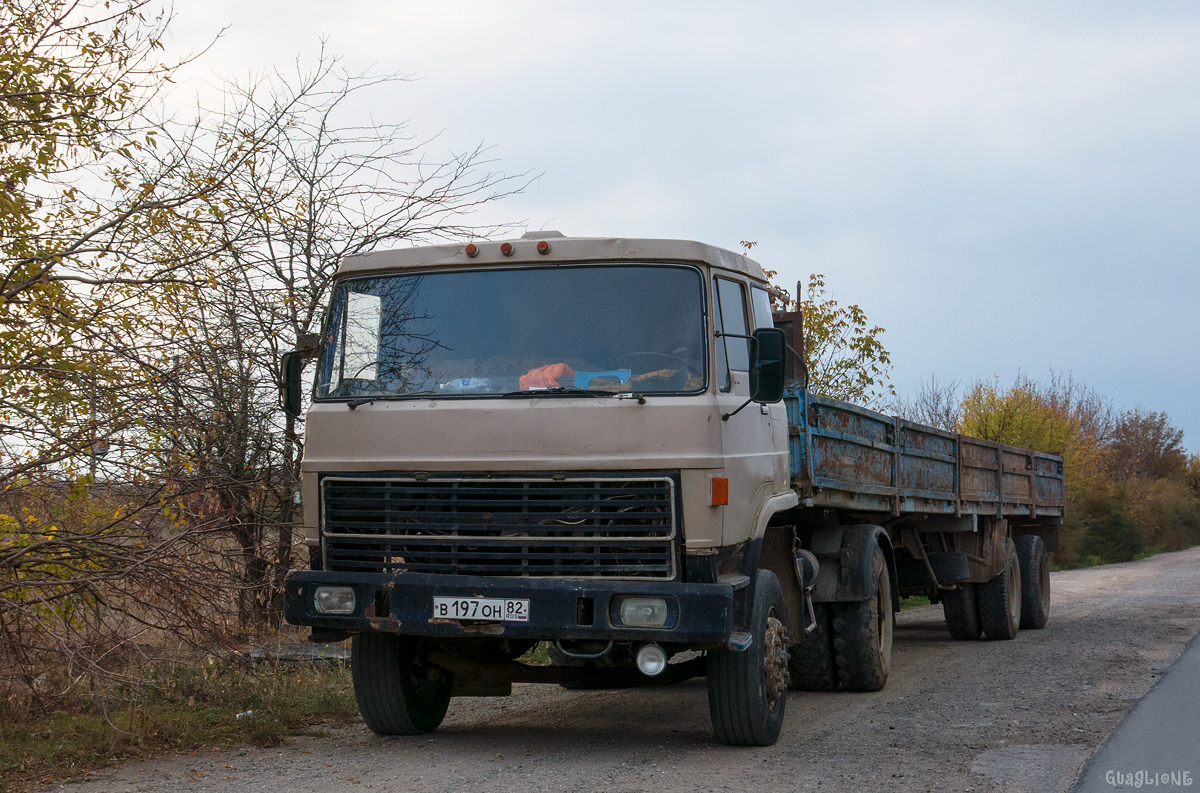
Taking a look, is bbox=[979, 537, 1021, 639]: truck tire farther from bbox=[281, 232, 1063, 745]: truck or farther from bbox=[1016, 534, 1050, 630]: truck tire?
bbox=[281, 232, 1063, 745]: truck

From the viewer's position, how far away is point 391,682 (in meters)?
6.43

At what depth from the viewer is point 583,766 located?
578 centimetres

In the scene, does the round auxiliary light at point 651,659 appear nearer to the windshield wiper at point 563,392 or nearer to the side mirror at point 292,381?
the windshield wiper at point 563,392

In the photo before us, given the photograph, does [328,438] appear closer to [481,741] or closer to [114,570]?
[114,570]

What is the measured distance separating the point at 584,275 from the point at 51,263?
10.1 feet

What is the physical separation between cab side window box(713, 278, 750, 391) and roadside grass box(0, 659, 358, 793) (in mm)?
3180

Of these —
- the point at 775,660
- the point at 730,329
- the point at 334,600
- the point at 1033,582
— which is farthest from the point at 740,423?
the point at 1033,582

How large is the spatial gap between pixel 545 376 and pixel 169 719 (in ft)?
9.67

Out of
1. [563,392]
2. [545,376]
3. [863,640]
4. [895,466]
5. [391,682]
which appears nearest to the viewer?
[563,392]

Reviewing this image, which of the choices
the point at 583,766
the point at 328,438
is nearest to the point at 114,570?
the point at 328,438

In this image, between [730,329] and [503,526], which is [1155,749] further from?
[503,526]

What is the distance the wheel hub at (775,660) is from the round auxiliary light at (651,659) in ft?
2.27

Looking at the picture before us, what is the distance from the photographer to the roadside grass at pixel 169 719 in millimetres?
5739

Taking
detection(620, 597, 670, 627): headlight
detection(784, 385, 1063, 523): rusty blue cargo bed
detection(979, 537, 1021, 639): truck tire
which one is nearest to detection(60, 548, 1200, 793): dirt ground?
detection(620, 597, 670, 627): headlight
